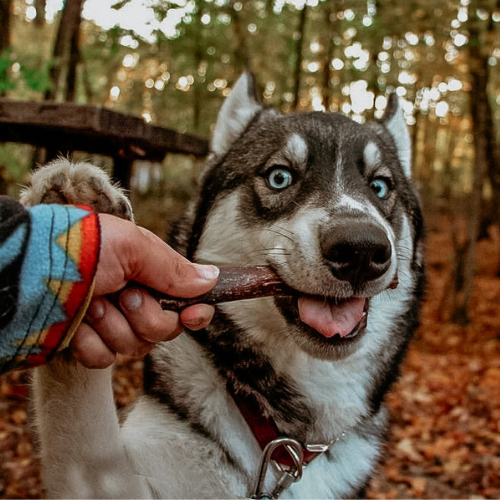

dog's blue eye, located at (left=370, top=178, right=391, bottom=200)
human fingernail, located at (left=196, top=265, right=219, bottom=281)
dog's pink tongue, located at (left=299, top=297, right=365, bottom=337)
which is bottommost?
dog's pink tongue, located at (left=299, top=297, right=365, bottom=337)

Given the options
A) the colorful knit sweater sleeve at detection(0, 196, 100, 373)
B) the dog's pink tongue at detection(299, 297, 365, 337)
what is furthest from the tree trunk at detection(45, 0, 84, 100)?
the colorful knit sweater sleeve at detection(0, 196, 100, 373)

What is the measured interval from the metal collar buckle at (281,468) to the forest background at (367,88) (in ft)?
5.09

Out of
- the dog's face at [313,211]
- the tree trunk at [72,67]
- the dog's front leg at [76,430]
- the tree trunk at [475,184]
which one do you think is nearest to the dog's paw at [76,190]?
the dog's front leg at [76,430]

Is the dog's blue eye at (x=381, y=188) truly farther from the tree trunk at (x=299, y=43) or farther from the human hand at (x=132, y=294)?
the tree trunk at (x=299, y=43)

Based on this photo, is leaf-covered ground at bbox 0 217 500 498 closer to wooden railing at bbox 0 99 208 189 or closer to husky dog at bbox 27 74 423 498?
husky dog at bbox 27 74 423 498

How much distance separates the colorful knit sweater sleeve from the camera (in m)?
1.14

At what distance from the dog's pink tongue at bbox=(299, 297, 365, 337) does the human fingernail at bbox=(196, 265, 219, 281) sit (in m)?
0.61

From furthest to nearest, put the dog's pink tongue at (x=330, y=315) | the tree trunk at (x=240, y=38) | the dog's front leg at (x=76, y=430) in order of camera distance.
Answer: the tree trunk at (x=240, y=38), the dog's pink tongue at (x=330, y=315), the dog's front leg at (x=76, y=430)

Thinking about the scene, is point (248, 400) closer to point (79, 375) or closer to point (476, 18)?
point (79, 375)

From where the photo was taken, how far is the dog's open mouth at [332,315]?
207cm

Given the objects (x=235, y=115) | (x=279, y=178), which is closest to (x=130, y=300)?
(x=279, y=178)

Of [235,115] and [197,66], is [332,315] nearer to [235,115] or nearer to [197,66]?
[235,115]

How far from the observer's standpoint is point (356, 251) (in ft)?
6.22

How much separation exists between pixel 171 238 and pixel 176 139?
5.13 feet
